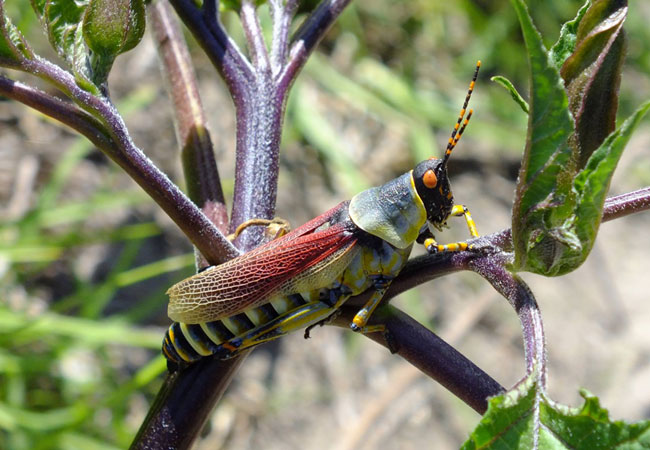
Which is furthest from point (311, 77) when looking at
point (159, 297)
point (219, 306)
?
point (219, 306)

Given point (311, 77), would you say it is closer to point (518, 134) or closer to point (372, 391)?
point (518, 134)

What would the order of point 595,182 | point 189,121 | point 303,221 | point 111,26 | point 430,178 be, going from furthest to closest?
point 303,221 < point 430,178 < point 189,121 < point 111,26 < point 595,182

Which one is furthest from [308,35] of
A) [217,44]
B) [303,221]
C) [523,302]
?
[303,221]

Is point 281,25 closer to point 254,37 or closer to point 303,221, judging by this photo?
point 254,37

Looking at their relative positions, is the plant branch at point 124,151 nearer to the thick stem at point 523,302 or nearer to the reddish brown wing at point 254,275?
the reddish brown wing at point 254,275

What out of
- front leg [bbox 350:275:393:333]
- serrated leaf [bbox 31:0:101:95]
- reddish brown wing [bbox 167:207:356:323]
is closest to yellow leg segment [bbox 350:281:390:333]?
front leg [bbox 350:275:393:333]

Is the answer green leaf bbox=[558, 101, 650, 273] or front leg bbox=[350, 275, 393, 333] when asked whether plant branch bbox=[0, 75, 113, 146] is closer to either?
front leg bbox=[350, 275, 393, 333]

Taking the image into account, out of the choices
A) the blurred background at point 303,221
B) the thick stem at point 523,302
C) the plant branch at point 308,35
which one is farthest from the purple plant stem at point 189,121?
the blurred background at point 303,221
